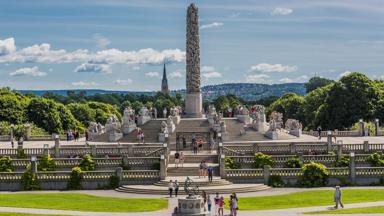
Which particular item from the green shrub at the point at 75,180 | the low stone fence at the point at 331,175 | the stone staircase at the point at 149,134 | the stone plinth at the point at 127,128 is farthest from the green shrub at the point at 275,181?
the stone plinth at the point at 127,128

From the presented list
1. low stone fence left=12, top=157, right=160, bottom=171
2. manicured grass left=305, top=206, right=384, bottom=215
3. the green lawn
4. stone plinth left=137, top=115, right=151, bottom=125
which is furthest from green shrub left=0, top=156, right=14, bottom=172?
manicured grass left=305, top=206, right=384, bottom=215

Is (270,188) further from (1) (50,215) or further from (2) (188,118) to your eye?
(2) (188,118)

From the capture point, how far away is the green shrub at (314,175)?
57812 mm

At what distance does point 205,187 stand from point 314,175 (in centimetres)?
905

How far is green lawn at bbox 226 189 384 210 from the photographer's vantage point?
47.4 meters

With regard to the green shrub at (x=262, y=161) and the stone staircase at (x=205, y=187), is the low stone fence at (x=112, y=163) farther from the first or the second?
the green shrub at (x=262, y=161)

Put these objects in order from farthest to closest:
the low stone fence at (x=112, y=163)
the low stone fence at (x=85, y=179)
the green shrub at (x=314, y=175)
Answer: the low stone fence at (x=112, y=163)
the low stone fence at (x=85, y=179)
the green shrub at (x=314, y=175)

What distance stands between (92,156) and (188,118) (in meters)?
32.2

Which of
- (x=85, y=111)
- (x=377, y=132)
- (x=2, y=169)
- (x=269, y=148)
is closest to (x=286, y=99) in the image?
(x=85, y=111)

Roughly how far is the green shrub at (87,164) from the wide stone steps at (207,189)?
5536 millimetres

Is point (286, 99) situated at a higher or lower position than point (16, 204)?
higher

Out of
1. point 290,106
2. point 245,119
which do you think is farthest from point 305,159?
point 290,106

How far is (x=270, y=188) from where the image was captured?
2255 inches

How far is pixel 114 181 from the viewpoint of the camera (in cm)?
5853
